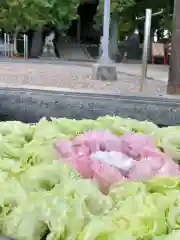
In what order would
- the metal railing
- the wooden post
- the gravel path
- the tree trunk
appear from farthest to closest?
1. the tree trunk
2. the metal railing
3. the gravel path
4. the wooden post

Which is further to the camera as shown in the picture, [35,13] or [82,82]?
[35,13]

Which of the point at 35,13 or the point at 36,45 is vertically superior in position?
the point at 35,13

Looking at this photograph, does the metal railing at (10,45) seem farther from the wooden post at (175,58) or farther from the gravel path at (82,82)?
the wooden post at (175,58)

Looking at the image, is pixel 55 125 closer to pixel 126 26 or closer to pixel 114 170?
pixel 114 170

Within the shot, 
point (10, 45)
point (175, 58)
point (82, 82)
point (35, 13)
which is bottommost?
point (82, 82)

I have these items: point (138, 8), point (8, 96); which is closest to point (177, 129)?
point (8, 96)

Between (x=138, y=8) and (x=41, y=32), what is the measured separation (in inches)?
213

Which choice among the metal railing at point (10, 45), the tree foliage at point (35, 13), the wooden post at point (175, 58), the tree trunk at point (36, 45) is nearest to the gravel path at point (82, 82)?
the wooden post at point (175, 58)

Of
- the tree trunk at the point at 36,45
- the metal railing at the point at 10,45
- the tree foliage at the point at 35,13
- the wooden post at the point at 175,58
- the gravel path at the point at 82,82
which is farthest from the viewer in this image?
the tree trunk at the point at 36,45

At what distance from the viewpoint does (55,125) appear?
76.2 inches

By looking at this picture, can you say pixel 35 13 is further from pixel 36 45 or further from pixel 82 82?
pixel 82 82

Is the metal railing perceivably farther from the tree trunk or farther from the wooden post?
the wooden post

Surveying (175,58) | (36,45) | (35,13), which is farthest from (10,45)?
(175,58)

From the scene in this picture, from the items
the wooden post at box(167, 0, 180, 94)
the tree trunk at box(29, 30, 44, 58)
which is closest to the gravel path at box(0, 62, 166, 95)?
the wooden post at box(167, 0, 180, 94)
